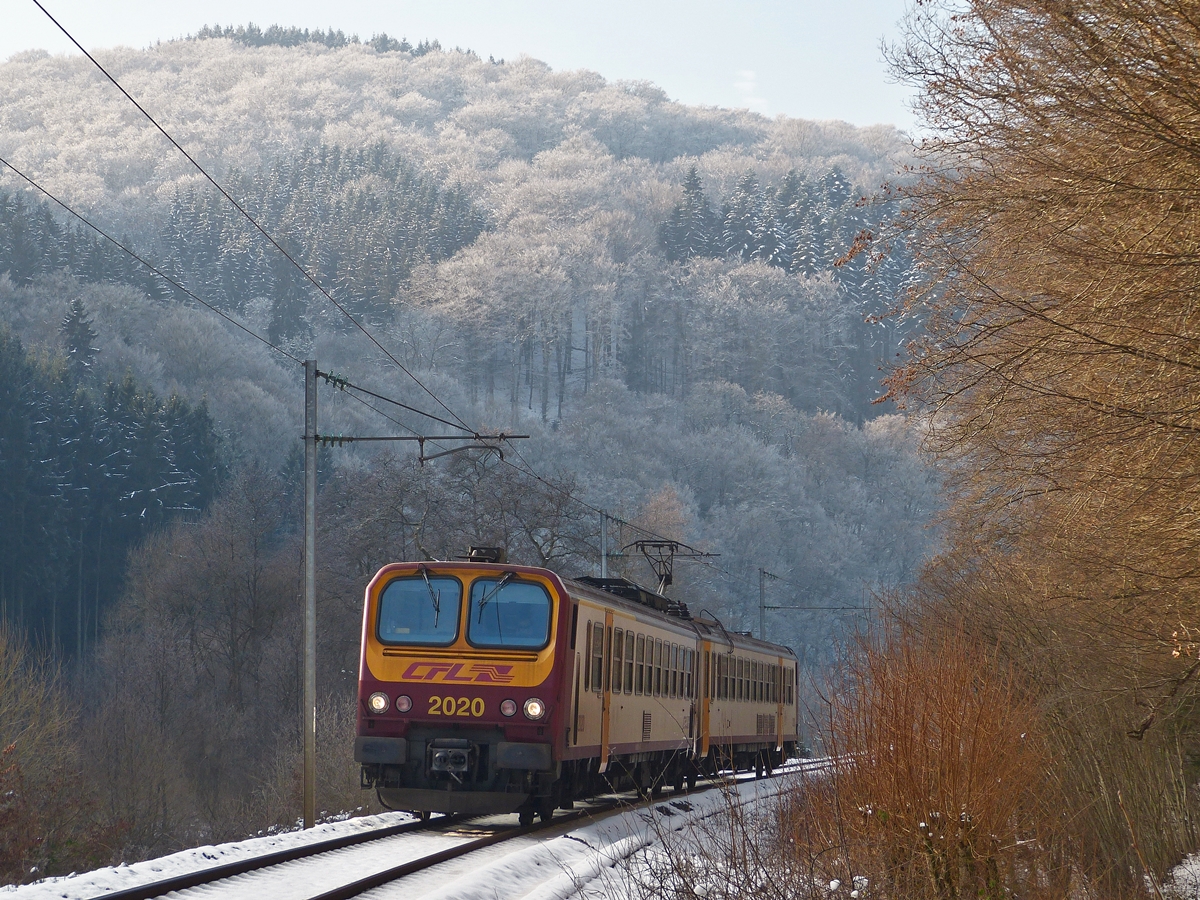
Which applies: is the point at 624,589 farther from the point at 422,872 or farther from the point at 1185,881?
the point at 1185,881

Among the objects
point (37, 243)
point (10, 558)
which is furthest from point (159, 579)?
point (37, 243)

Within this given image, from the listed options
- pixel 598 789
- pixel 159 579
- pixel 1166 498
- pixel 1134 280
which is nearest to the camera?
pixel 1134 280

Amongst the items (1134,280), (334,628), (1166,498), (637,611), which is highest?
(1134,280)

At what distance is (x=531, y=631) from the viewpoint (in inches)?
526

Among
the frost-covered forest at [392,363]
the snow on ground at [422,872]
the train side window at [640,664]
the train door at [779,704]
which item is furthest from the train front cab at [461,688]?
the frost-covered forest at [392,363]

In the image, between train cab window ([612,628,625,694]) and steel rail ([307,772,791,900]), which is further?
train cab window ([612,628,625,694])

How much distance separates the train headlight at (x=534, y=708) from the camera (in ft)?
42.6

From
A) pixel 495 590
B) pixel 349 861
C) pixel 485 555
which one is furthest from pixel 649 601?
pixel 349 861

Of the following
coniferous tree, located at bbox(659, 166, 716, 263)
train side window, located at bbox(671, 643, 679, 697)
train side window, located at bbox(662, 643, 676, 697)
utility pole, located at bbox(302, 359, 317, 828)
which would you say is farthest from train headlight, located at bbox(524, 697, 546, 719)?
coniferous tree, located at bbox(659, 166, 716, 263)

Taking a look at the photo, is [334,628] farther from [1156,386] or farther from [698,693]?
[1156,386]

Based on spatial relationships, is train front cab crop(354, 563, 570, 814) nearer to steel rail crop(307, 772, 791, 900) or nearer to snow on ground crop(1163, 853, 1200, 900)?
steel rail crop(307, 772, 791, 900)

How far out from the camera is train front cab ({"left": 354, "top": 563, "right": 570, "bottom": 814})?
510 inches

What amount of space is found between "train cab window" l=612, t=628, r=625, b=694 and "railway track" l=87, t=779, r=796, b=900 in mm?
1651

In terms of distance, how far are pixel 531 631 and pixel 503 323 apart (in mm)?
72736
